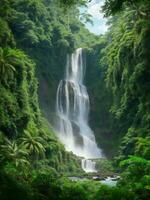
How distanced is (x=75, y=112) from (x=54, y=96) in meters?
3.24

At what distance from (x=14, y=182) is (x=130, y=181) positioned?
132 inches

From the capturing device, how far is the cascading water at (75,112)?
48.5 metres

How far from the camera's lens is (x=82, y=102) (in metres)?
52.6

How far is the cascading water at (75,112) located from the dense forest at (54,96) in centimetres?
88

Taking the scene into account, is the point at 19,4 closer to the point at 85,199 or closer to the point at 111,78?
the point at 111,78

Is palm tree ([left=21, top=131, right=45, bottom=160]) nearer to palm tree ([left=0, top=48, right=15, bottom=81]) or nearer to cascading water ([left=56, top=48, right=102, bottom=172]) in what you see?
palm tree ([left=0, top=48, right=15, bottom=81])

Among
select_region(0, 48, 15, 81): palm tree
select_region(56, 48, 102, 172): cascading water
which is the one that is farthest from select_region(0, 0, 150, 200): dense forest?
select_region(56, 48, 102, 172): cascading water

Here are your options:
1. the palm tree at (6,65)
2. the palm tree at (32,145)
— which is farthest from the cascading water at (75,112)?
the palm tree at (6,65)

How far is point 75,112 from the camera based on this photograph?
5178 centimetres

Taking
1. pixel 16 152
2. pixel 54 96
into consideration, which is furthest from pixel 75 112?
pixel 16 152

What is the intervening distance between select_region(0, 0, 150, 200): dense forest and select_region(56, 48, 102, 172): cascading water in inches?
34.5

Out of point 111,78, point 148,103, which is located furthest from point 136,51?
point 111,78

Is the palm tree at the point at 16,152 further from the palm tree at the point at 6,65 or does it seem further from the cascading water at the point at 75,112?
the cascading water at the point at 75,112

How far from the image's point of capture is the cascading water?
48500 mm
